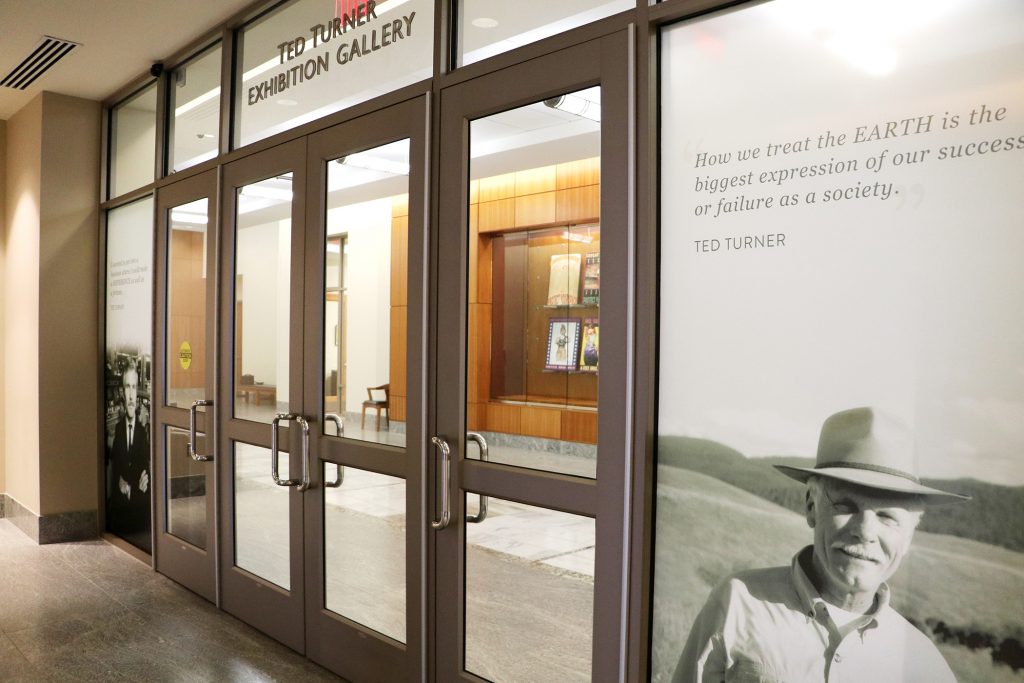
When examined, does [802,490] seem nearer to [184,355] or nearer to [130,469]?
[184,355]

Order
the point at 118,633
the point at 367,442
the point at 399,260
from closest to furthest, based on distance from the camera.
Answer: the point at 399,260
the point at 367,442
the point at 118,633

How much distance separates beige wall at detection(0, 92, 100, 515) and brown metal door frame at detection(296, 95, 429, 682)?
10.4 ft

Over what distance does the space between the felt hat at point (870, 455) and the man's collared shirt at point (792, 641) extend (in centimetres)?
23

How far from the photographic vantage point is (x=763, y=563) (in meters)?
2.24

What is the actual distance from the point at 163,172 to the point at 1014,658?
17.1 ft

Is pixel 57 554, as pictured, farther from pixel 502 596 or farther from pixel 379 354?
pixel 502 596

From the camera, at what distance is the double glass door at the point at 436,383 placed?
2.71 metres

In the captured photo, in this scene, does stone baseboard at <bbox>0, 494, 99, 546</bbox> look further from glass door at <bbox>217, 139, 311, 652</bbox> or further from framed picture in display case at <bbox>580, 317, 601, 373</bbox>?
framed picture in display case at <bbox>580, 317, 601, 373</bbox>

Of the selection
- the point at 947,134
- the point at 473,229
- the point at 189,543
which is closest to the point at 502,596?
the point at 473,229

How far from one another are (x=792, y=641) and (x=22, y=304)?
20.4 feet

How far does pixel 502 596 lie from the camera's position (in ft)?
10.3

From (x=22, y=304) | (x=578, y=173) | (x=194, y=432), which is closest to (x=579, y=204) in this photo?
(x=578, y=173)

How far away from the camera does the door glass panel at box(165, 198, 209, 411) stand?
4.92 meters

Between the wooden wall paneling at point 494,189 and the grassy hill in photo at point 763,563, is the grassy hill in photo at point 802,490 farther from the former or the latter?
the wooden wall paneling at point 494,189
